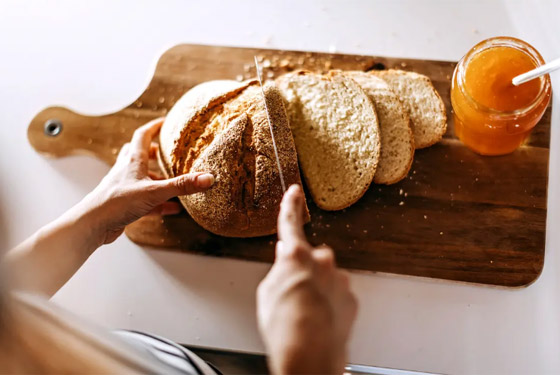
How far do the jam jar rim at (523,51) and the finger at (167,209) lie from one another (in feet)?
3.68

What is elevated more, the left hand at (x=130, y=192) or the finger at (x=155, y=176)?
the left hand at (x=130, y=192)

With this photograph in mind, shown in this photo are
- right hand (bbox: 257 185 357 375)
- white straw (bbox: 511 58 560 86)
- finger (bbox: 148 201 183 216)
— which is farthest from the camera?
finger (bbox: 148 201 183 216)

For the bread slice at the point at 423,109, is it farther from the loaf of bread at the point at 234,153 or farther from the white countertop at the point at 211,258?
the loaf of bread at the point at 234,153

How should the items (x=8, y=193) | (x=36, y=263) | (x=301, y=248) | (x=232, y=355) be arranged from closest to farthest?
(x=301, y=248) → (x=36, y=263) → (x=232, y=355) → (x=8, y=193)

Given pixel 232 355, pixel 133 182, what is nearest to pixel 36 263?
pixel 133 182

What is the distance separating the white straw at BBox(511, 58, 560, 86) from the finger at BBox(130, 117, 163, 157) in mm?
1260

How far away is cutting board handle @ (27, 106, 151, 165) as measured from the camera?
1.90m

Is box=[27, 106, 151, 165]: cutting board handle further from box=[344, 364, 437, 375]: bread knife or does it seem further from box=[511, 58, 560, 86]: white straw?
box=[511, 58, 560, 86]: white straw

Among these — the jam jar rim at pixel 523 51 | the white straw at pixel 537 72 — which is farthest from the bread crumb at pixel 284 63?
the white straw at pixel 537 72

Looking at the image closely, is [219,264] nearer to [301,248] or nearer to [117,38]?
[301,248]

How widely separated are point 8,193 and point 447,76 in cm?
188

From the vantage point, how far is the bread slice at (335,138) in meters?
1.69

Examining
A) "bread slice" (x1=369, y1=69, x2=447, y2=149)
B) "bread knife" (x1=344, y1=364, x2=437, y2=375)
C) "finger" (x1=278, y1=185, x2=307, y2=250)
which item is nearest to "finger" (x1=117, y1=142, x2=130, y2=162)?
"finger" (x1=278, y1=185, x2=307, y2=250)

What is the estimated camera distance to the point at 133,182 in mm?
1607
